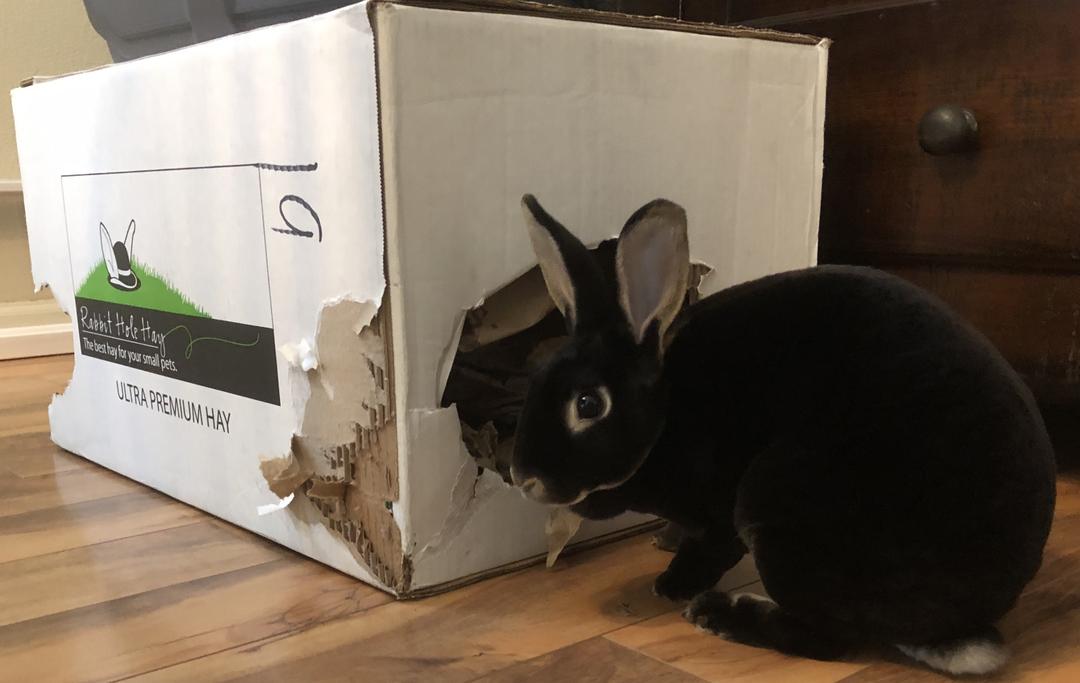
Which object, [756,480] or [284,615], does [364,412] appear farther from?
[756,480]

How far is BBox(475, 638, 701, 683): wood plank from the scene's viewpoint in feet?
1.99

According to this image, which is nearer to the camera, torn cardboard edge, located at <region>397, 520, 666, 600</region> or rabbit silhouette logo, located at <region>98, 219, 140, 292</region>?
torn cardboard edge, located at <region>397, 520, 666, 600</region>

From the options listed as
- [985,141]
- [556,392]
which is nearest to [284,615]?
[556,392]

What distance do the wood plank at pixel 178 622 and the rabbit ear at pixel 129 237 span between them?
14.3 inches

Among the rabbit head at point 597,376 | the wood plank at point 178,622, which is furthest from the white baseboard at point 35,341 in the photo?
the rabbit head at point 597,376

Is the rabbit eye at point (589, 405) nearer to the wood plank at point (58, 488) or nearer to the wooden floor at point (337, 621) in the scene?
the wooden floor at point (337, 621)

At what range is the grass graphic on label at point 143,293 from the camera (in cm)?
90

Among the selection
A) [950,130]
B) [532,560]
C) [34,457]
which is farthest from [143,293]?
[950,130]

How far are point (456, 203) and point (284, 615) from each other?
329 millimetres

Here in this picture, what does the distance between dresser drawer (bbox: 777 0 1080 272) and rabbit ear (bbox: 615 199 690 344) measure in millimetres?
532

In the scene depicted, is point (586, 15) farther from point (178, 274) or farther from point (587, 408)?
point (178, 274)

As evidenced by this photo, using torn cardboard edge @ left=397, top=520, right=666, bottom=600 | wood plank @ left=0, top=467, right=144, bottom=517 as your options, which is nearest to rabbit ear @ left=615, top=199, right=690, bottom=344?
torn cardboard edge @ left=397, top=520, right=666, bottom=600

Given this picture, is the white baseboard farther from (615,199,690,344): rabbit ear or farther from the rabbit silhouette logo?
(615,199,690,344): rabbit ear

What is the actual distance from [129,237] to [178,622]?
1.41ft
